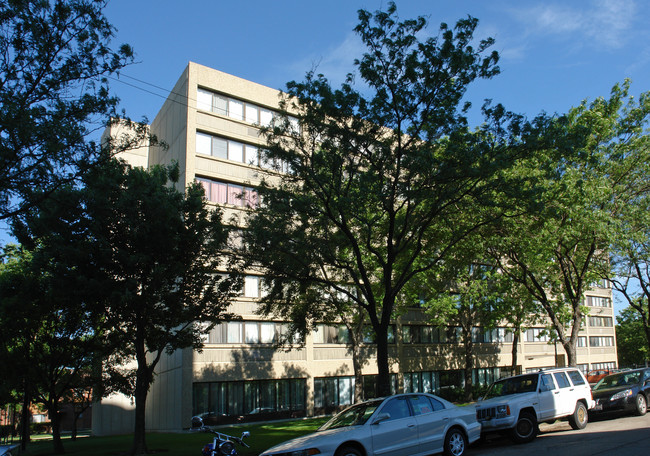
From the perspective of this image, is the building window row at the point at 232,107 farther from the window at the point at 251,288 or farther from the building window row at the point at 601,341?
the building window row at the point at 601,341

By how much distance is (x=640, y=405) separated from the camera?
16.3m

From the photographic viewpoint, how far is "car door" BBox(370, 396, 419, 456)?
9.43 m

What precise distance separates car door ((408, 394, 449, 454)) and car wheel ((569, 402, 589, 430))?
566 centimetres

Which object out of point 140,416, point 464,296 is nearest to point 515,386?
point 140,416

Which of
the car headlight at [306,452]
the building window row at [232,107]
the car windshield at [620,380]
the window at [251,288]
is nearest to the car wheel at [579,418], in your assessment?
the car windshield at [620,380]

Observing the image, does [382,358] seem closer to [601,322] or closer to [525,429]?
[525,429]

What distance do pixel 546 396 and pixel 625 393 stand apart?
4.50 metres

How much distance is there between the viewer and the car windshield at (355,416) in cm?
988

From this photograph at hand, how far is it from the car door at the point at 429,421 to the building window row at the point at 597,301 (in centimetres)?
6315

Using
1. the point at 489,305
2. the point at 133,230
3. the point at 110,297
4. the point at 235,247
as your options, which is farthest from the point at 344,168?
the point at 489,305

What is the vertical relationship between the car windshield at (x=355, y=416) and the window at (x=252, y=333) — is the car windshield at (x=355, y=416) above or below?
below

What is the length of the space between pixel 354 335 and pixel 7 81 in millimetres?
21891

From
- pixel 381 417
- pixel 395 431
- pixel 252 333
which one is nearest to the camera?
pixel 381 417

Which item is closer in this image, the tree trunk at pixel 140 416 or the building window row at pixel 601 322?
the tree trunk at pixel 140 416
